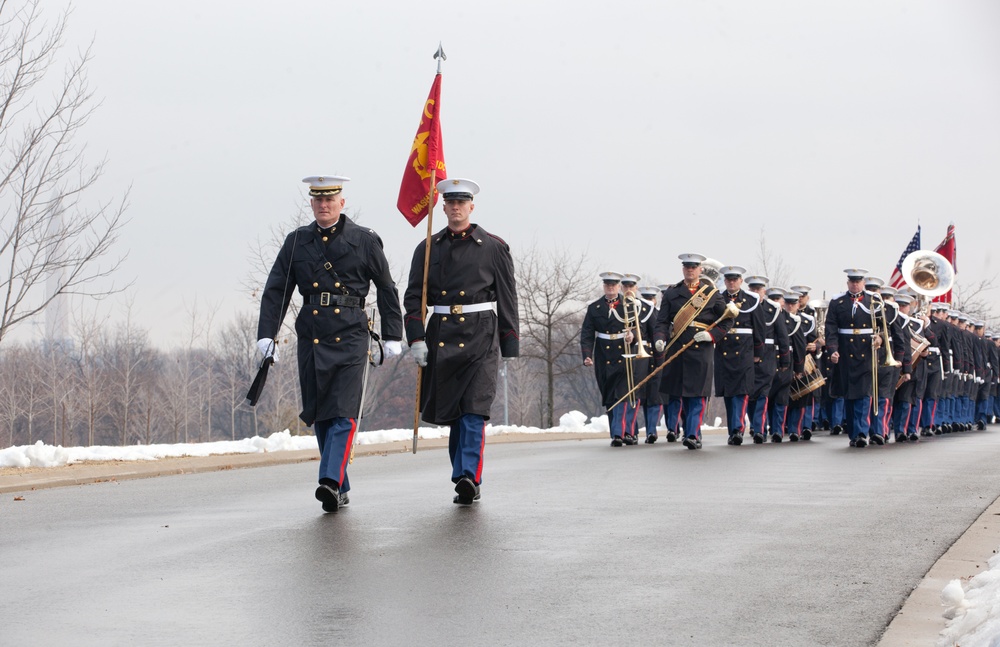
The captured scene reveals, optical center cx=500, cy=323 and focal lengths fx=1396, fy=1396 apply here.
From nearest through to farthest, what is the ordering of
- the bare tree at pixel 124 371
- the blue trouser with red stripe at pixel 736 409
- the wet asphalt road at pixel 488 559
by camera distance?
the wet asphalt road at pixel 488 559, the blue trouser with red stripe at pixel 736 409, the bare tree at pixel 124 371

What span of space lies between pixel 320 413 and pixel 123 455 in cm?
749

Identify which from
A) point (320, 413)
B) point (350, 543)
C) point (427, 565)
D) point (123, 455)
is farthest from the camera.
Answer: point (123, 455)

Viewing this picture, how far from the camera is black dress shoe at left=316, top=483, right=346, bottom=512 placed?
9.62 meters

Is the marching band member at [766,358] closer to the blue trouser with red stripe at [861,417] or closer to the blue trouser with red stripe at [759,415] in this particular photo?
the blue trouser with red stripe at [759,415]

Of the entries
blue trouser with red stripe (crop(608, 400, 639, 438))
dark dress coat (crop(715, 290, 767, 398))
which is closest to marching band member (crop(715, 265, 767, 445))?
dark dress coat (crop(715, 290, 767, 398))

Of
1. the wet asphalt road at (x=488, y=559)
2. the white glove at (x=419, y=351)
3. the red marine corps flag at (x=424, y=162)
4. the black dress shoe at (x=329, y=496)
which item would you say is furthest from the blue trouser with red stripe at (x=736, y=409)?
the black dress shoe at (x=329, y=496)

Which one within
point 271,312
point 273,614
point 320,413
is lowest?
point 273,614

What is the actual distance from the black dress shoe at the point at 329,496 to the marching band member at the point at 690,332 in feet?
28.5

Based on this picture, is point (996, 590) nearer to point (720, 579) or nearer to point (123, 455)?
point (720, 579)

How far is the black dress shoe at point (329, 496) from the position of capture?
9.62 m

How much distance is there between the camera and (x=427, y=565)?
7285 millimetres

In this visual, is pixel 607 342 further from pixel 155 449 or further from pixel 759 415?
pixel 155 449

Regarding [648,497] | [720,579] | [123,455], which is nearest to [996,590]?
[720,579]

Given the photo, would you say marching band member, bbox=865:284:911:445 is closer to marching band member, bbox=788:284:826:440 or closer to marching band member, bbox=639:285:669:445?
marching band member, bbox=788:284:826:440
